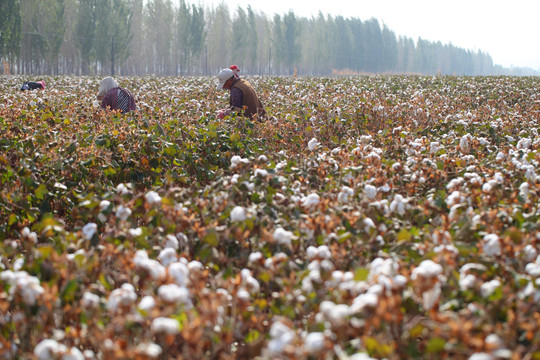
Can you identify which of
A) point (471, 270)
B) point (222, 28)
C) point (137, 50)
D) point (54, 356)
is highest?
point (222, 28)

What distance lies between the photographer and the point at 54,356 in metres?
1.55

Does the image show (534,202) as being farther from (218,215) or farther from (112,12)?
(112,12)

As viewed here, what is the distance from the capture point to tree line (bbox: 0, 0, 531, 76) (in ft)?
135

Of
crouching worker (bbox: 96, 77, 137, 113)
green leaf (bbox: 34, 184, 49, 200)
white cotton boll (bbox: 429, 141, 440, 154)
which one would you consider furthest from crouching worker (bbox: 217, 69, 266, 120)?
green leaf (bbox: 34, 184, 49, 200)

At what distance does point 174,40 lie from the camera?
2191 inches

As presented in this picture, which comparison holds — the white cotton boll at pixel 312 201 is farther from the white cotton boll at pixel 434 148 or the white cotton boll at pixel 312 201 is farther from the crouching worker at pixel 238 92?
the crouching worker at pixel 238 92

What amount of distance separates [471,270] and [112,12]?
49.8 metres

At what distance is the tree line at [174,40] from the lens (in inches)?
1623

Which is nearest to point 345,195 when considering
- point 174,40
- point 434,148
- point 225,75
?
point 434,148

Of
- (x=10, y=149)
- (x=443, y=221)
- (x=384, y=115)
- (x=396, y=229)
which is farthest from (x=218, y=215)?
(x=384, y=115)

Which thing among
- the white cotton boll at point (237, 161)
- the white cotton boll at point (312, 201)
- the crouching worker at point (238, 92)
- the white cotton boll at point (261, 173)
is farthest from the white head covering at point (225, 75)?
the white cotton boll at point (312, 201)

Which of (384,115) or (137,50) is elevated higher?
(137,50)

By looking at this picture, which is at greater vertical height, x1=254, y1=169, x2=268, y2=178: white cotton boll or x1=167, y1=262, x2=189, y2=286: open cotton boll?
x1=254, y1=169, x2=268, y2=178: white cotton boll

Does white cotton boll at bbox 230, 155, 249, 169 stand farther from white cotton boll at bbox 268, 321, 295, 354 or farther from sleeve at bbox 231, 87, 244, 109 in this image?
sleeve at bbox 231, 87, 244, 109
